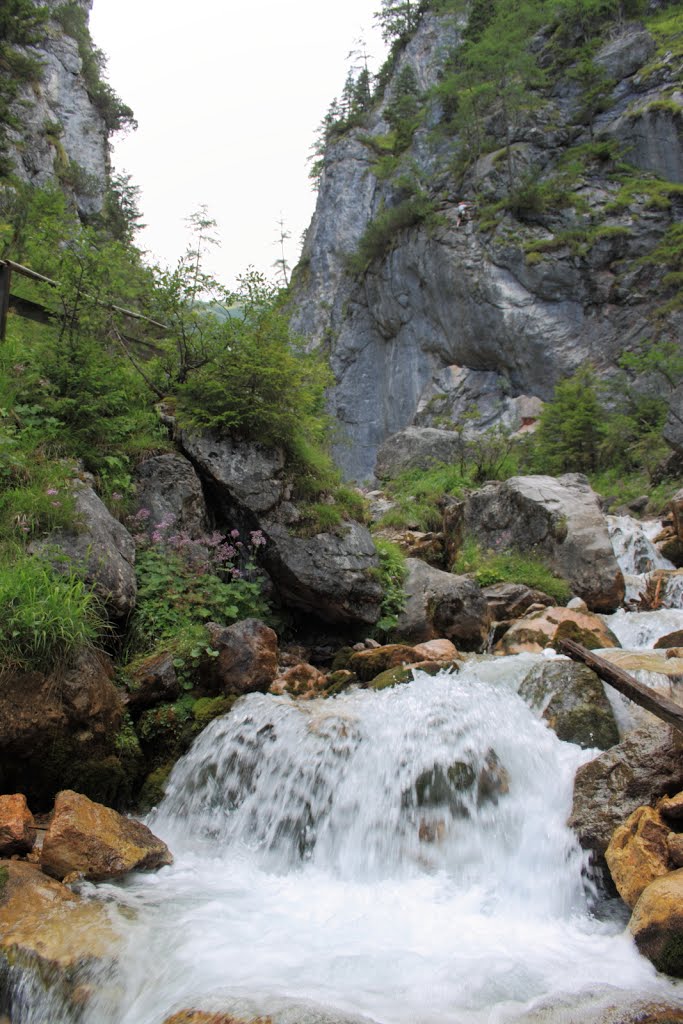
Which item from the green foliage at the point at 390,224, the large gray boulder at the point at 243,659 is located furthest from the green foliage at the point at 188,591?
the green foliage at the point at 390,224

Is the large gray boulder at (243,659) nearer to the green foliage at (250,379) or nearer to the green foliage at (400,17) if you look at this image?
the green foliage at (250,379)

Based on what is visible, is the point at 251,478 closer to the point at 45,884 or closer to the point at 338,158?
the point at 45,884

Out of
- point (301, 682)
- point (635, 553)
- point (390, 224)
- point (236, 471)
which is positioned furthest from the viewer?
point (390, 224)

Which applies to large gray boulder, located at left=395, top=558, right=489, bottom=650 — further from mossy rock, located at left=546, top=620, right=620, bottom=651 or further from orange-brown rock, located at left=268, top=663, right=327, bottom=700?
orange-brown rock, located at left=268, top=663, right=327, bottom=700

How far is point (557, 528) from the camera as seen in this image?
10.5 m

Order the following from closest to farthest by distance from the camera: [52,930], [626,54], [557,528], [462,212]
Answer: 1. [52,930]
2. [557,528]
3. [462,212]
4. [626,54]

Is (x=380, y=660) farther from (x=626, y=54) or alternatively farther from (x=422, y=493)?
(x=626, y=54)

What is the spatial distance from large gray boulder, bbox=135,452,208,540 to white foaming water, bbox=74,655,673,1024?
93.9 inches

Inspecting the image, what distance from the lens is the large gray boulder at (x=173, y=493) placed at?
6.92 m

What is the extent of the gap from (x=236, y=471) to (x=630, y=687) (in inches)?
194

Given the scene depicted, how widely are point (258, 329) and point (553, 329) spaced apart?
18270 millimetres

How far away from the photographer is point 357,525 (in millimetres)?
8086

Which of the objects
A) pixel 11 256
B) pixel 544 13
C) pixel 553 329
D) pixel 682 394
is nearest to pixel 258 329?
pixel 11 256

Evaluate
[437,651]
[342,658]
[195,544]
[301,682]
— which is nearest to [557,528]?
[437,651]
